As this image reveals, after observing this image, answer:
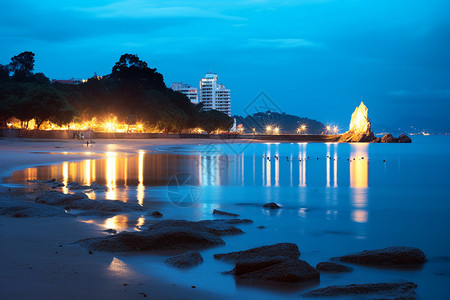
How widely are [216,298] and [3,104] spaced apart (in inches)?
3207

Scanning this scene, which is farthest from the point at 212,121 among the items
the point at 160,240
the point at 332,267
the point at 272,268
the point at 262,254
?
the point at 272,268

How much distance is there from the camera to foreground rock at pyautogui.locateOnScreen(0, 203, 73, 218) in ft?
42.2

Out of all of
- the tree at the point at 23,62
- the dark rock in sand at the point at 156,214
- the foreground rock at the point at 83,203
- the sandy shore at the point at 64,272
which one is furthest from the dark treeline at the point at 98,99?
the sandy shore at the point at 64,272

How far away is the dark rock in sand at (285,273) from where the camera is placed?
794 centimetres

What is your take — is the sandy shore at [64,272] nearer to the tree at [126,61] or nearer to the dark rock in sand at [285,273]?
the dark rock in sand at [285,273]

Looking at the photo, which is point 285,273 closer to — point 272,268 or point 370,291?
point 272,268

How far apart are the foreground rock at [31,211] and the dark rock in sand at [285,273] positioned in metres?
6.77

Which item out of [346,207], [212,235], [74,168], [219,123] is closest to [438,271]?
[212,235]

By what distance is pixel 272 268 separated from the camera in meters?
8.19

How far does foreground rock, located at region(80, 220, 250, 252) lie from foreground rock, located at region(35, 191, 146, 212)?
3.69m

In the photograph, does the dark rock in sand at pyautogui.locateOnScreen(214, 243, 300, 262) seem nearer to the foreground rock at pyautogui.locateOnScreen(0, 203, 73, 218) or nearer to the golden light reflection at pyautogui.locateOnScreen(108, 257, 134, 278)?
the golden light reflection at pyautogui.locateOnScreen(108, 257, 134, 278)

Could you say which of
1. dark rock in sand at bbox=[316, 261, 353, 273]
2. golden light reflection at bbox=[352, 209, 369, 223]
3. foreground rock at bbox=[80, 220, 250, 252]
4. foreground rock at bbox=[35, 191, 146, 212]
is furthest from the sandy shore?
golden light reflection at bbox=[352, 209, 369, 223]

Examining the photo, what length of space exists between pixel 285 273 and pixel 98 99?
103881 mm

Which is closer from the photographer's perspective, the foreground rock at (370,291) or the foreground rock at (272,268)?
the foreground rock at (370,291)
